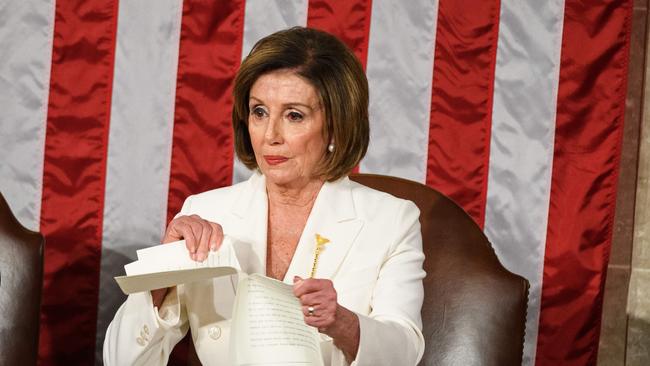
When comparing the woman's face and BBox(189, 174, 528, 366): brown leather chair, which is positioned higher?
the woman's face

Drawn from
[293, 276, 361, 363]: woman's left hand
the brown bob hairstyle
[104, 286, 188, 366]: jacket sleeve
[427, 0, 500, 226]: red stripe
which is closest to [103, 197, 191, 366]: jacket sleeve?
[104, 286, 188, 366]: jacket sleeve

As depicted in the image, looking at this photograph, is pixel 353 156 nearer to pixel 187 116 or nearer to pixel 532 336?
pixel 187 116

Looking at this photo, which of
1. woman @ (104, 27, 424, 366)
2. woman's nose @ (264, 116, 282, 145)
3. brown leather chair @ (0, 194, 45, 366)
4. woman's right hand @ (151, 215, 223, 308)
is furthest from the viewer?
brown leather chair @ (0, 194, 45, 366)

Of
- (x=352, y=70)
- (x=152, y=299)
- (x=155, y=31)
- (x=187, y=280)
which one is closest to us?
(x=187, y=280)

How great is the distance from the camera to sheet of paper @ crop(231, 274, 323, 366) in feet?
5.44

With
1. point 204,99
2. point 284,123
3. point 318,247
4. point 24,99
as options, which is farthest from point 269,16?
point 318,247

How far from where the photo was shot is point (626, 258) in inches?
119

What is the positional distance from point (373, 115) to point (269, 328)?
1376 mm

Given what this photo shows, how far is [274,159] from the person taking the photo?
6.74 feet

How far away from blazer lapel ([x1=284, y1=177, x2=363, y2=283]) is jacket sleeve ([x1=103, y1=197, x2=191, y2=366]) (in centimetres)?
29

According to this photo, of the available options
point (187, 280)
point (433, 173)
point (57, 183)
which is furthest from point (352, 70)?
point (57, 183)

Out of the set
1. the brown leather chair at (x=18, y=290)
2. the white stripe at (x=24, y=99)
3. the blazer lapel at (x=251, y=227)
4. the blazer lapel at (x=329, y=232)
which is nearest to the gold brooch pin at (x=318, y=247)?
the blazer lapel at (x=329, y=232)

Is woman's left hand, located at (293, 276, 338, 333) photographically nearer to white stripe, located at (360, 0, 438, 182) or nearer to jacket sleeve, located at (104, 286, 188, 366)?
jacket sleeve, located at (104, 286, 188, 366)

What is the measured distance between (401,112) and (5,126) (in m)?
1.30
